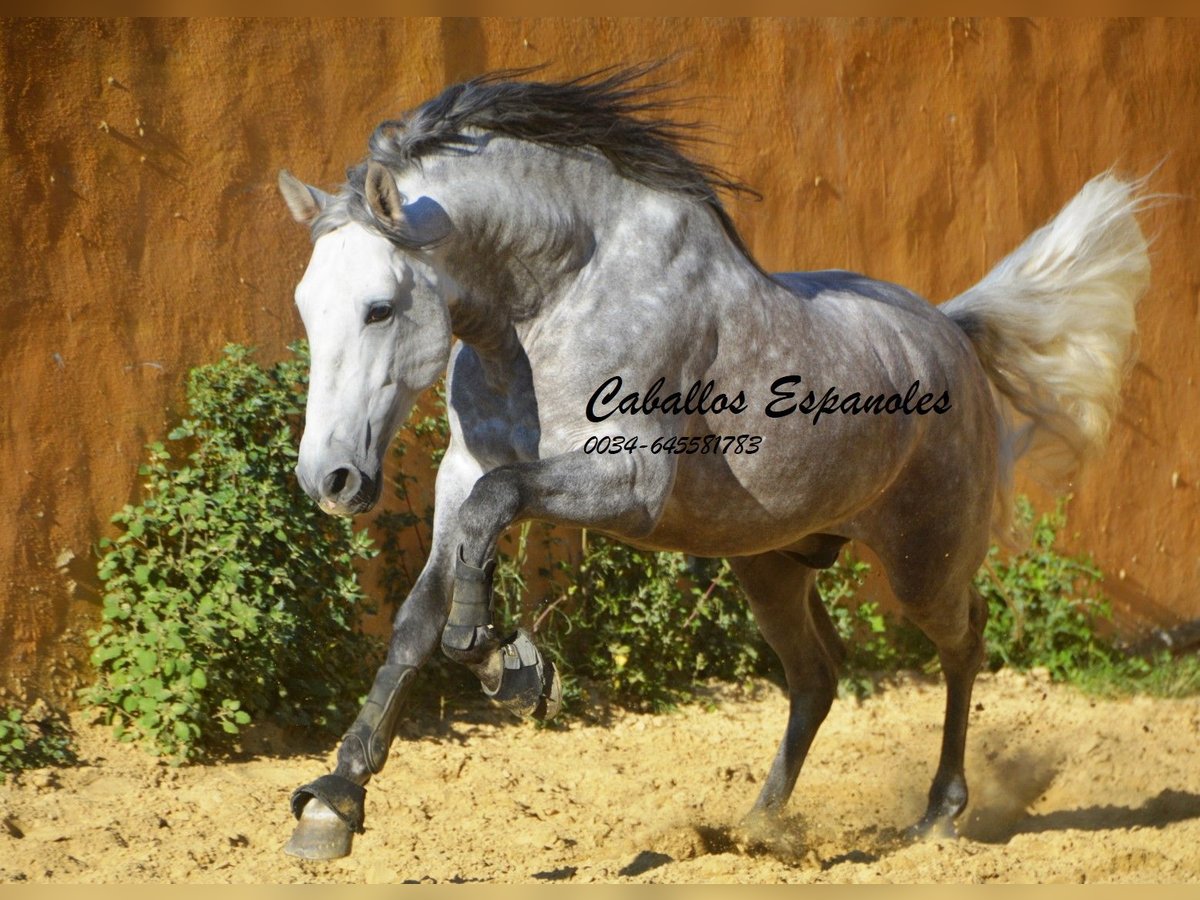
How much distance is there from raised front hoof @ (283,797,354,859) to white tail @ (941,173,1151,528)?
2.87 metres

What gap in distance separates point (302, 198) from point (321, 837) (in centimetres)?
162

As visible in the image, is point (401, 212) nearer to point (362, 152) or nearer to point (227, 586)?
point (227, 586)

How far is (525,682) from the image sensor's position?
3.74 meters

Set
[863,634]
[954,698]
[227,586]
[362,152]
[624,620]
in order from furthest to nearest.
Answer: [863,634] < [624,620] < [362,152] < [954,698] < [227,586]

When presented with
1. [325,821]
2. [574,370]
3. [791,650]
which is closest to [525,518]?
[574,370]

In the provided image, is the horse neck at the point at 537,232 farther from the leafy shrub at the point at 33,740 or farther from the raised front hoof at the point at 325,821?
the leafy shrub at the point at 33,740

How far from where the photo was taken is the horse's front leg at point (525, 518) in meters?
3.62

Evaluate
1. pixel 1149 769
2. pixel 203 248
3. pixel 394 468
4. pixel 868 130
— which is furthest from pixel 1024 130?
pixel 203 248

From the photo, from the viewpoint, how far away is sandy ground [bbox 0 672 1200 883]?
438 centimetres

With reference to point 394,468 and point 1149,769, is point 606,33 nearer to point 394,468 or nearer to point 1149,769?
point 394,468

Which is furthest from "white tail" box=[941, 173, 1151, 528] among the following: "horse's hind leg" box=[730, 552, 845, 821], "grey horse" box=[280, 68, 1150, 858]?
"horse's hind leg" box=[730, 552, 845, 821]

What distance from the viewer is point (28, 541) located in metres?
5.26

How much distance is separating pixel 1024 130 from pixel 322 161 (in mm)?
3799

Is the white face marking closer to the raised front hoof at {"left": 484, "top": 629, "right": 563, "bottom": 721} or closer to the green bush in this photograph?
the raised front hoof at {"left": 484, "top": 629, "right": 563, "bottom": 721}
